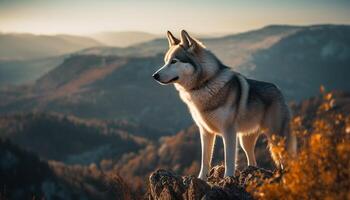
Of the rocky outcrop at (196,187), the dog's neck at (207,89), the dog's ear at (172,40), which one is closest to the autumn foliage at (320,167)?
the rocky outcrop at (196,187)

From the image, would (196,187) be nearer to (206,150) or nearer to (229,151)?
(229,151)

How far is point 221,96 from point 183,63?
1202 millimetres

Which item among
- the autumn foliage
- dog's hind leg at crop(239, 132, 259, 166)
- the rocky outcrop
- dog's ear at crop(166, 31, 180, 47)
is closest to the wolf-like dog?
dog's ear at crop(166, 31, 180, 47)

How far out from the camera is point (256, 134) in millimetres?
13305

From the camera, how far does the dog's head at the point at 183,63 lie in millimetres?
11297

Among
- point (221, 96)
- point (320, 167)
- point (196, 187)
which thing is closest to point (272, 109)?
point (221, 96)

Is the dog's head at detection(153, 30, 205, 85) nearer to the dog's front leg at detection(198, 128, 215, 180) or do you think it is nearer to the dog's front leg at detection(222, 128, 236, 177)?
the dog's front leg at detection(222, 128, 236, 177)

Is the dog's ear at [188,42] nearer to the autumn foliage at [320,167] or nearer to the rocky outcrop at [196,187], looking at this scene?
the rocky outcrop at [196,187]

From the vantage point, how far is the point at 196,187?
9.77 metres

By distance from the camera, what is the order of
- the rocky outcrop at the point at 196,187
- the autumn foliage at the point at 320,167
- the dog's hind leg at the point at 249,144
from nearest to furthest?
the autumn foliage at the point at 320,167
the rocky outcrop at the point at 196,187
the dog's hind leg at the point at 249,144

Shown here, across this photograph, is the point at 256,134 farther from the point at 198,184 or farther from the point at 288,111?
the point at 198,184

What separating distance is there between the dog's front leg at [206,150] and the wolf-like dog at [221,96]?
0.04m

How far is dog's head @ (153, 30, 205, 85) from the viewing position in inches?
445

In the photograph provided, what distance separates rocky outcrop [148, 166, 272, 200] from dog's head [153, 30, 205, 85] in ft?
6.71
